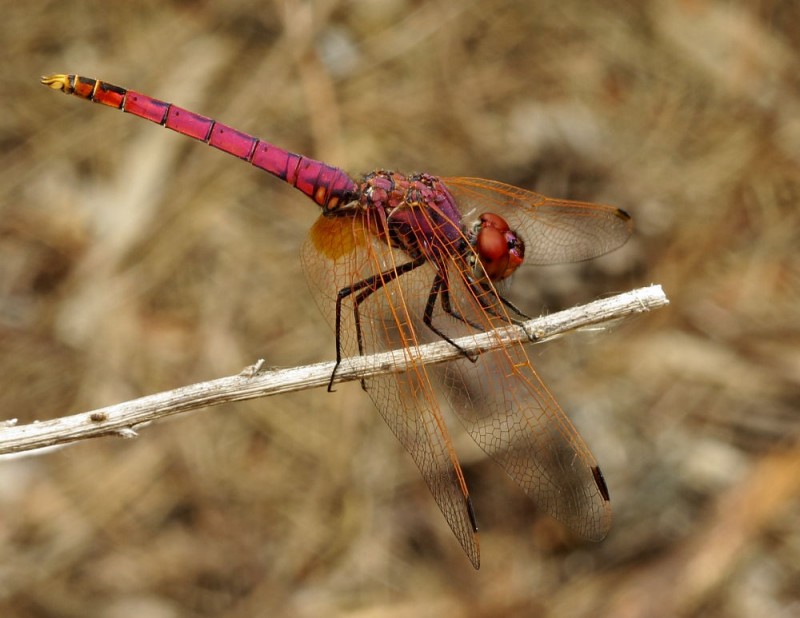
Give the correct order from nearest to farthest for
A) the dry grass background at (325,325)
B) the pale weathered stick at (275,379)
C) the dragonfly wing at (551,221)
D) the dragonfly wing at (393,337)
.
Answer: the pale weathered stick at (275,379) → the dragonfly wing at (393,337) → the dragonfly wing at (551,221) → the dry grass background at (325,325)

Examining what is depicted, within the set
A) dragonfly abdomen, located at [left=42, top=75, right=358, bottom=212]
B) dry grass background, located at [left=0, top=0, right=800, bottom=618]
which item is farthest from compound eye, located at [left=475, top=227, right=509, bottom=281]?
dry grass background, located at [left=0, top=0, right=800, bottom=618]

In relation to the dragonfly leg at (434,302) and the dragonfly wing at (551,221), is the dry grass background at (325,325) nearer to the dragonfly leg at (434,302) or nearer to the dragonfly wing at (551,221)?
the dragonfly wing at (551,221)

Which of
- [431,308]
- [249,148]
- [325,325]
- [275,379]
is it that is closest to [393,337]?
[431,308]

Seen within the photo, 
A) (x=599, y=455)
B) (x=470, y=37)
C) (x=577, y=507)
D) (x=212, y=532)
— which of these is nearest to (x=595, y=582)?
(x=599, y=455)

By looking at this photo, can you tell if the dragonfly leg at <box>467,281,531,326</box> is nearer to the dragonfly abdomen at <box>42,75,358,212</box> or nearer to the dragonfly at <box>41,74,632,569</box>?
the dragonfly at <box>41,74,632,569</box>

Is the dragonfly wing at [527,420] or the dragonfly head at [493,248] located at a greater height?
the dragonfly head at [493,248]

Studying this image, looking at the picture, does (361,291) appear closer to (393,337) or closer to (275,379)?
(393,337)

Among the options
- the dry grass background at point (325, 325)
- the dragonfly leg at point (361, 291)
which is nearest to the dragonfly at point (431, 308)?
the dragonfly leg at point (361, 291)
